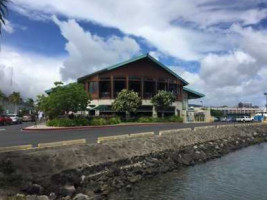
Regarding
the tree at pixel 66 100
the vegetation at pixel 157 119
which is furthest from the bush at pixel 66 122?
the vegetation at pixel 157 119

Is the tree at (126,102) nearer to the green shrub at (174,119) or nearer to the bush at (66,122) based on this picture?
the green shrub at (174,119)

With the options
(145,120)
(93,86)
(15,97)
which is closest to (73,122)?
(145,120)

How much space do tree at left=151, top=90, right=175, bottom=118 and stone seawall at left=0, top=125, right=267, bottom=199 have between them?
34111 millimetres

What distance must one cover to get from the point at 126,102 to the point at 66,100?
1736 cm

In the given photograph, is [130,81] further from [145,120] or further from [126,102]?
[145,120]

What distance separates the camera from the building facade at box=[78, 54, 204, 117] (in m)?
69.2

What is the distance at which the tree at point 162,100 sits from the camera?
68438 millimetres

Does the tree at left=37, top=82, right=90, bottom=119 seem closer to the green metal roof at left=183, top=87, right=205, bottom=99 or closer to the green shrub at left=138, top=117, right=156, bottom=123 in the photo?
the green shrub at left=138, top=117, right=156, bottom=123

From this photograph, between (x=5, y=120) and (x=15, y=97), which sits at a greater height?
(x=15, y=97)

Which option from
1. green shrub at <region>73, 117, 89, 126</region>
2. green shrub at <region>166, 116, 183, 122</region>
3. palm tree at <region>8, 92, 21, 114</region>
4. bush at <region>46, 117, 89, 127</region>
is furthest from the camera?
palm tree at <region>8, 92, 21, 114</region>

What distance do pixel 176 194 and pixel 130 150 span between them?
6.79m

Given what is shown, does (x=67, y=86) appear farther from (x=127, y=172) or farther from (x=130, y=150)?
(x=127, y=172)

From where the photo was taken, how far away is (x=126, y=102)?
63812 millimetres

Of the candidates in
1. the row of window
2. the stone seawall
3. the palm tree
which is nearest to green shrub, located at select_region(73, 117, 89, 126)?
the stone seawall
